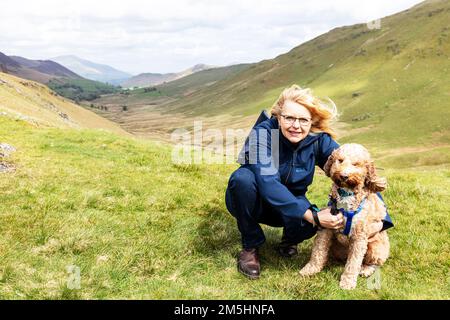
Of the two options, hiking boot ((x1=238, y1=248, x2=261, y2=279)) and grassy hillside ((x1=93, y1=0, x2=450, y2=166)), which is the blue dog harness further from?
grassy hillside ((x1=93, y1=0, x2=450, y2=166))

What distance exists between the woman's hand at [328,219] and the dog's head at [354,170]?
1.70ft

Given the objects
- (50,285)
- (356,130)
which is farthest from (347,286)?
(356,130)

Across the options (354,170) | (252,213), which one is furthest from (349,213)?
(252,213)

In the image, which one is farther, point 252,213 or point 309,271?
point 252,213

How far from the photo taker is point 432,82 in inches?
4742

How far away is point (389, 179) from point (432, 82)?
4850 inches

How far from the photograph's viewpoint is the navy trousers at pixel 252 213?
711 centimetres

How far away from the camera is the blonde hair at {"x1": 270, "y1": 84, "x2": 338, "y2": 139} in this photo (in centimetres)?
716

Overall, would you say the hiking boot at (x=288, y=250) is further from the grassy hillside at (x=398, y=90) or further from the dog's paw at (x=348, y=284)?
the grassy hillside at (x=398, y=90)

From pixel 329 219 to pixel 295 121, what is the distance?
70.8 inches

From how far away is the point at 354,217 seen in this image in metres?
6.73

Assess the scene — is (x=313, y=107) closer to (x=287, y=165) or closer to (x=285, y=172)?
(x=287, y=165)
